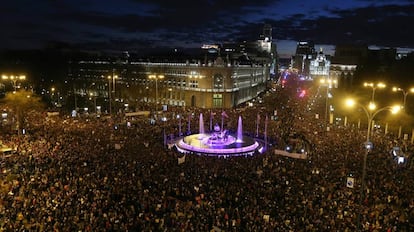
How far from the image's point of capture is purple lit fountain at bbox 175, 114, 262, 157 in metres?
32.4

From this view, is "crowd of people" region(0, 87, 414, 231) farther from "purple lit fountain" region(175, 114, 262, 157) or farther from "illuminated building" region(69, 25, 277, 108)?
"illuminated building" region(69, 25, 277, 108)

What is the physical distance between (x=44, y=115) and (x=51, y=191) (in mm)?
29961

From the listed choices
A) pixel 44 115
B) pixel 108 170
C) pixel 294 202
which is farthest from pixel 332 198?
pixel 44 115

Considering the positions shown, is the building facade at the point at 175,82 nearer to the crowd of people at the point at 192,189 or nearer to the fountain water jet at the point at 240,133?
the fountain water jet at the point at 240,133

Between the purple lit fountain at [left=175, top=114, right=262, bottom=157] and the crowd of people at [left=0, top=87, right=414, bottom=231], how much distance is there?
3.86 metres

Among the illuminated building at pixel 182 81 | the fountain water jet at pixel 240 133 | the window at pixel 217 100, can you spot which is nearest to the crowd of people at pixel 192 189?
the fountain water jet at pixel 240 133

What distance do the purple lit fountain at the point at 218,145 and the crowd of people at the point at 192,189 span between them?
152 inches

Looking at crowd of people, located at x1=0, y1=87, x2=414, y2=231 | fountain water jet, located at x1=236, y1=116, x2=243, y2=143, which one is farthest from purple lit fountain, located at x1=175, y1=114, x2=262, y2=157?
crowd of people, located at x1=0, y1=87, x2=414, y2=231

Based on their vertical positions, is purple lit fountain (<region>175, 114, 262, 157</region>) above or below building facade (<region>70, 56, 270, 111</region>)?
below

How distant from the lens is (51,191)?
18.3 metres

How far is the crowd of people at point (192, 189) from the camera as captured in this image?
1551cm

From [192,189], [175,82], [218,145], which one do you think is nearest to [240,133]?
[218,145]

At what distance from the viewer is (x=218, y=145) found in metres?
34.0

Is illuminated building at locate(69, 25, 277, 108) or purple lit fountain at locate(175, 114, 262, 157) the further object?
illuminated building at locate(69, 25, 277, 108)
